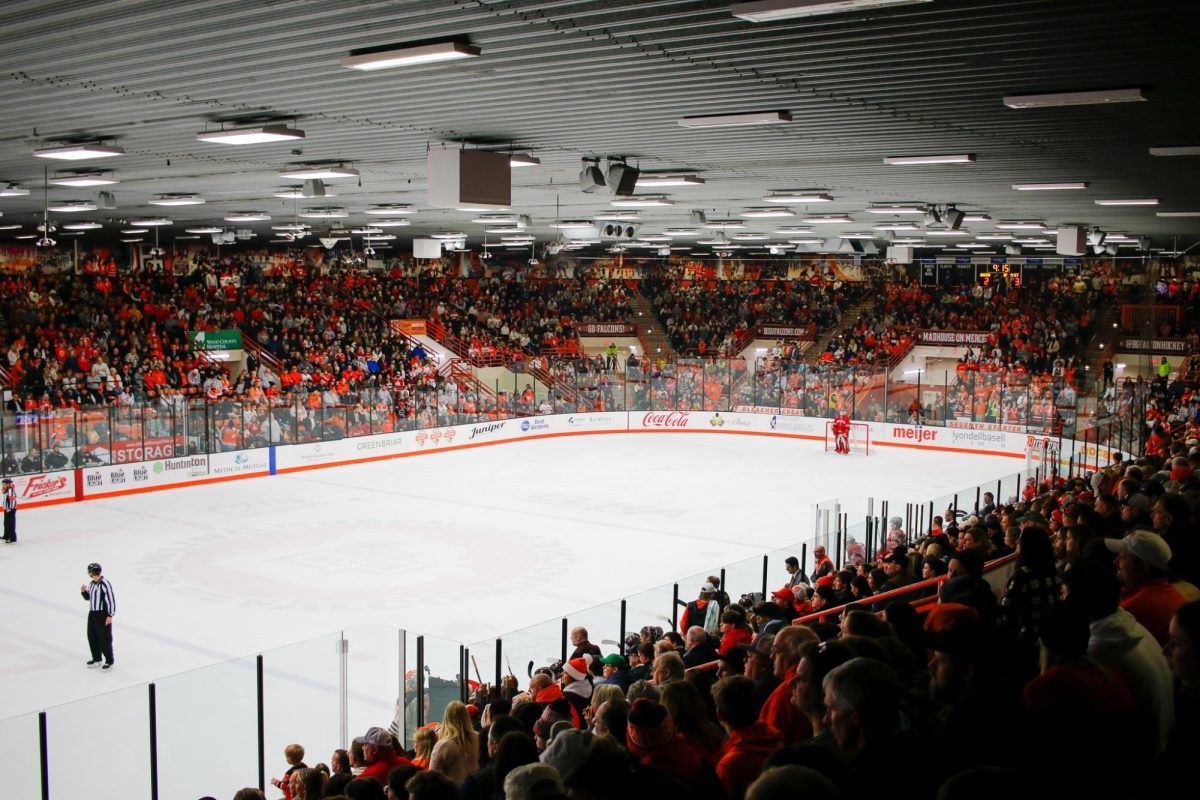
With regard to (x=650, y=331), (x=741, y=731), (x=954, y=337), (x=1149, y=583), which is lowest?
(x=741, y=731)

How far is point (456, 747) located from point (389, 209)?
791 inches

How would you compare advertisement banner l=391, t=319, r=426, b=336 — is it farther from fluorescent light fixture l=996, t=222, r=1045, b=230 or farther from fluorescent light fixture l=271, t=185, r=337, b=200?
fluorescent light fixture l=996, t=222, r=1045, b=230

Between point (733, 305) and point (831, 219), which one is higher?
point (831, 219)

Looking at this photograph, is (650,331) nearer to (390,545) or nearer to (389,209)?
(389,209)

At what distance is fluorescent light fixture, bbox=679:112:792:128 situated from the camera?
10.4 meters

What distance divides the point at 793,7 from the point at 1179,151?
838 centimetres

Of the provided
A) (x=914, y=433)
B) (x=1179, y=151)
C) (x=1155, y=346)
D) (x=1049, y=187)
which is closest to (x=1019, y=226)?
(x=914, y=433)

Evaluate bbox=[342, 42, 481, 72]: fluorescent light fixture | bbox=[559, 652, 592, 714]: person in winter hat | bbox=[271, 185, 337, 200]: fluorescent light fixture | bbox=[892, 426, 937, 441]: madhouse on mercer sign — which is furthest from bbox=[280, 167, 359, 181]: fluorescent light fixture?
bbox=[892, 426, 937, 441]: madhouse on mercer sign

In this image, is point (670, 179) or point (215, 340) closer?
point (670, 179)

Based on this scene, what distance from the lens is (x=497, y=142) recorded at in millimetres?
12797

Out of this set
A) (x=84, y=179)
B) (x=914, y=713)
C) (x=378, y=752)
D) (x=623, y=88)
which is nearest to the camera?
(x=914, y=713)

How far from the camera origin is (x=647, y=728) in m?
4.04

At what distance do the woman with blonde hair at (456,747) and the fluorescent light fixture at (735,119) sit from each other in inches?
275

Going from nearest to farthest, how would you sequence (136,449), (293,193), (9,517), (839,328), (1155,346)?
1. (9,517)
2. (293,193)
3. (136,449)
4. (1155,346)
5. (839,328)
